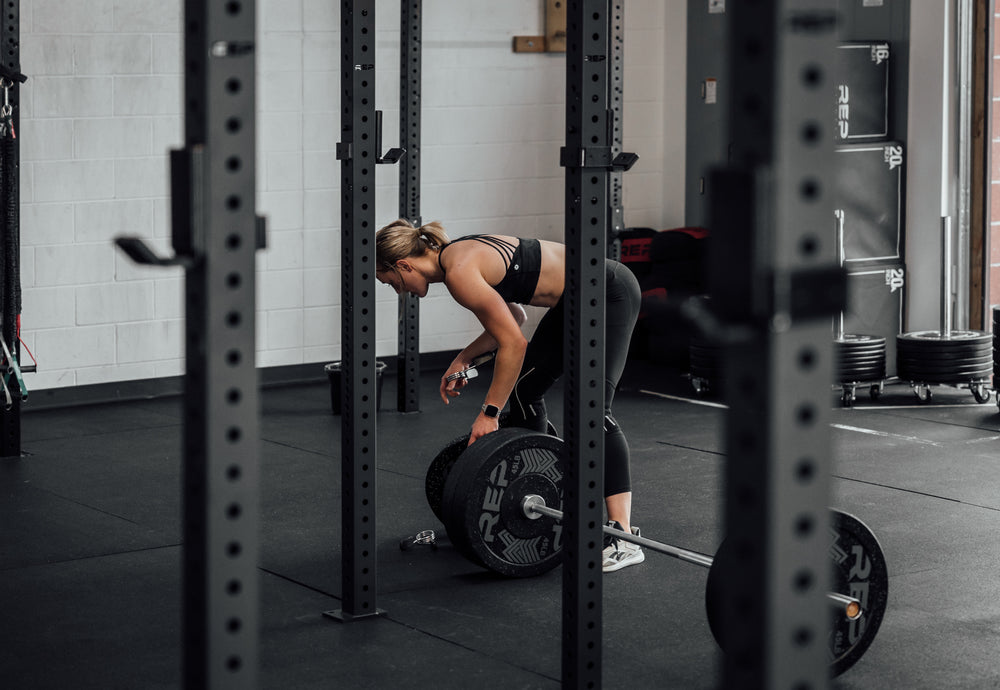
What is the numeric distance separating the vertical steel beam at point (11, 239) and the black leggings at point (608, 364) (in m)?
2.24

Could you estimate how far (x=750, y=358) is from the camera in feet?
3.95

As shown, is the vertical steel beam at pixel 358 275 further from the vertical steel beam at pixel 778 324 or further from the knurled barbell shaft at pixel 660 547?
the vertical steel beam at pixel 778 324

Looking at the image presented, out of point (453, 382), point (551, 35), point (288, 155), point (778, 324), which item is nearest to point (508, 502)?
point (453, 382)

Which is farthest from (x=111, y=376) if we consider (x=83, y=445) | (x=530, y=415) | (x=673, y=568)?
(x=673, y=568)

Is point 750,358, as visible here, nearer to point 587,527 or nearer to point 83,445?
point 587,527

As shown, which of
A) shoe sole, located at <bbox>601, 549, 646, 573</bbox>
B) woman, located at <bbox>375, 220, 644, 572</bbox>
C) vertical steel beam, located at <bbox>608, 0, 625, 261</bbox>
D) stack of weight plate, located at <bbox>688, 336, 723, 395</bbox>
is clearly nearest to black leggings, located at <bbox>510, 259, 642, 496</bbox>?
woman, located at <bbox>375, 220, 644, 572</bbox>

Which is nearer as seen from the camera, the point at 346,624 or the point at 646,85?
the point at 346,624

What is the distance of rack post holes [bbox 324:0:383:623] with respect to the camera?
142 inches

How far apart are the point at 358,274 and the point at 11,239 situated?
2292mm

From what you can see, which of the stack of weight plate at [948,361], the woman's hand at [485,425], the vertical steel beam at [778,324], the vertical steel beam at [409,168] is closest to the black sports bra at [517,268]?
the woman's hand at [485,425]

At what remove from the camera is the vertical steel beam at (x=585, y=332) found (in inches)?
106

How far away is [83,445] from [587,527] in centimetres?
380

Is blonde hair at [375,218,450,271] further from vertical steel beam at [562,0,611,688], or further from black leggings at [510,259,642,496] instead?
vertical steel beam at [562,0,611,688]

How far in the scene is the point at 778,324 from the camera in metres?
1.19
